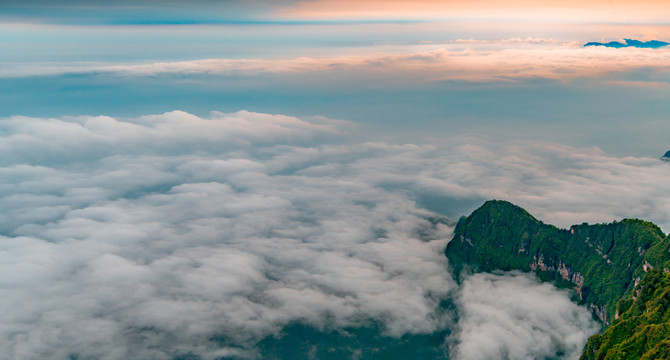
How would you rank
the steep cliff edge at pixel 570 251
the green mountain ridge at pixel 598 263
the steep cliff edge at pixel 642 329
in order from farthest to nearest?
the steep cliff edge at pixel 570 251 → the green mountain ridge at pixel 598 263 → the steep cliff edge at pixel 642 329

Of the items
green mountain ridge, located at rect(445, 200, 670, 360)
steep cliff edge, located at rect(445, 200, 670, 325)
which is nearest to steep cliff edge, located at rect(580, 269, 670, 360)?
green mountain ridge, located at rect(445, 200, 670, 360)

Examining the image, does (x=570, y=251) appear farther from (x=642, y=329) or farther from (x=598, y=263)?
(x=642, y=329)

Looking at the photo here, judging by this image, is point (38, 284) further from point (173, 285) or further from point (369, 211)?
point (369, 211)

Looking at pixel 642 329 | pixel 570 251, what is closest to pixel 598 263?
pixel 570 251

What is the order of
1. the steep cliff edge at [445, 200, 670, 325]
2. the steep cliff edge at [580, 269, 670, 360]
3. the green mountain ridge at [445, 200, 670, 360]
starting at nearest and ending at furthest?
the steep cliff edge at [580, 269, 670, 360], the green mountain ridge at [445, 200, 670, 360], the steep cliff edge at [445, 200, 670, 325]

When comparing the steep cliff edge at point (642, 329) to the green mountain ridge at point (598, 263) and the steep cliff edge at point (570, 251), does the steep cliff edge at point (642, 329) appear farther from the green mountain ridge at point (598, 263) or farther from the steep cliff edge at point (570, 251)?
the steep cliff edge at point (570, 251)

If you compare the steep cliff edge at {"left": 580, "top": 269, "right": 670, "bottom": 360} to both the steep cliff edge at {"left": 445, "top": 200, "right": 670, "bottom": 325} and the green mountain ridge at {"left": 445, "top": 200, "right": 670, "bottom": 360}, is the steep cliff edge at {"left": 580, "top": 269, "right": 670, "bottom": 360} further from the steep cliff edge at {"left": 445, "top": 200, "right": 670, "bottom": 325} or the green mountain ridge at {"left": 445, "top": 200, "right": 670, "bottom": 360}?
the steep cliff edge at {"left": 445, "top": 200, "right": 670, "bottom": 325}

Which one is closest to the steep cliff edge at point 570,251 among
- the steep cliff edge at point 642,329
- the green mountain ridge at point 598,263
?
the green mountain ridge at point 598,263
